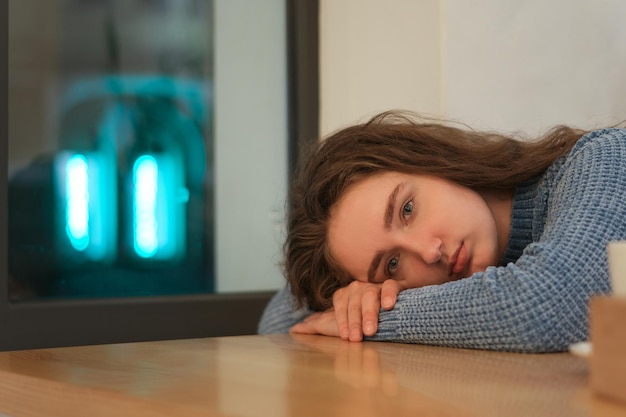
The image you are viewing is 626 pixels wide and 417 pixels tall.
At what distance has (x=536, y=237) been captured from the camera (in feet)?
4.14

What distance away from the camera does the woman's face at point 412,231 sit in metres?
1.19

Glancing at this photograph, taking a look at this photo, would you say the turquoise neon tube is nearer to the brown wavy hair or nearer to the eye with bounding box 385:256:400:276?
the brown wavy hair

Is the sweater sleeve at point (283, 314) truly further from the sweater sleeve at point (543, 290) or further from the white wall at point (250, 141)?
the white wall at point (250, 141)

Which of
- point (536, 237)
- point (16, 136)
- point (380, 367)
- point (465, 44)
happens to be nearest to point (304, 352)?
point (380, 367)

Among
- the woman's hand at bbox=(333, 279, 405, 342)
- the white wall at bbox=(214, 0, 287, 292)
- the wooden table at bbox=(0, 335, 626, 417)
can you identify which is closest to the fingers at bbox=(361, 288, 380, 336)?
the woman's hand at bbox=(333, 279, 405, 342)

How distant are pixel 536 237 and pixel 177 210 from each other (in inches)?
46.2

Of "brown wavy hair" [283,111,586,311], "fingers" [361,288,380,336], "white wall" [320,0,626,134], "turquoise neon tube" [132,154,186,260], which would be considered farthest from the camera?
"turquoise neon tube" [132,154,186,260]

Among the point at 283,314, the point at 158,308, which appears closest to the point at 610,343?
the point at 283,314

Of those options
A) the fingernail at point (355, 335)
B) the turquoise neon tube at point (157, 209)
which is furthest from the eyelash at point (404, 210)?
the turquoise neon tube at point (157, 209)

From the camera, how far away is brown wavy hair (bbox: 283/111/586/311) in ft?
4.19

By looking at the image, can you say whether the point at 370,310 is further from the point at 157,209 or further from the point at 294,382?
the point at 157,209

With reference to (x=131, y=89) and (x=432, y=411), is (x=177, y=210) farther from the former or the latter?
(x=432, y=411)

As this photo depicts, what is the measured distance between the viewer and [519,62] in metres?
1.85

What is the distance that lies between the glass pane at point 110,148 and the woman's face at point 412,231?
993 millimetres
